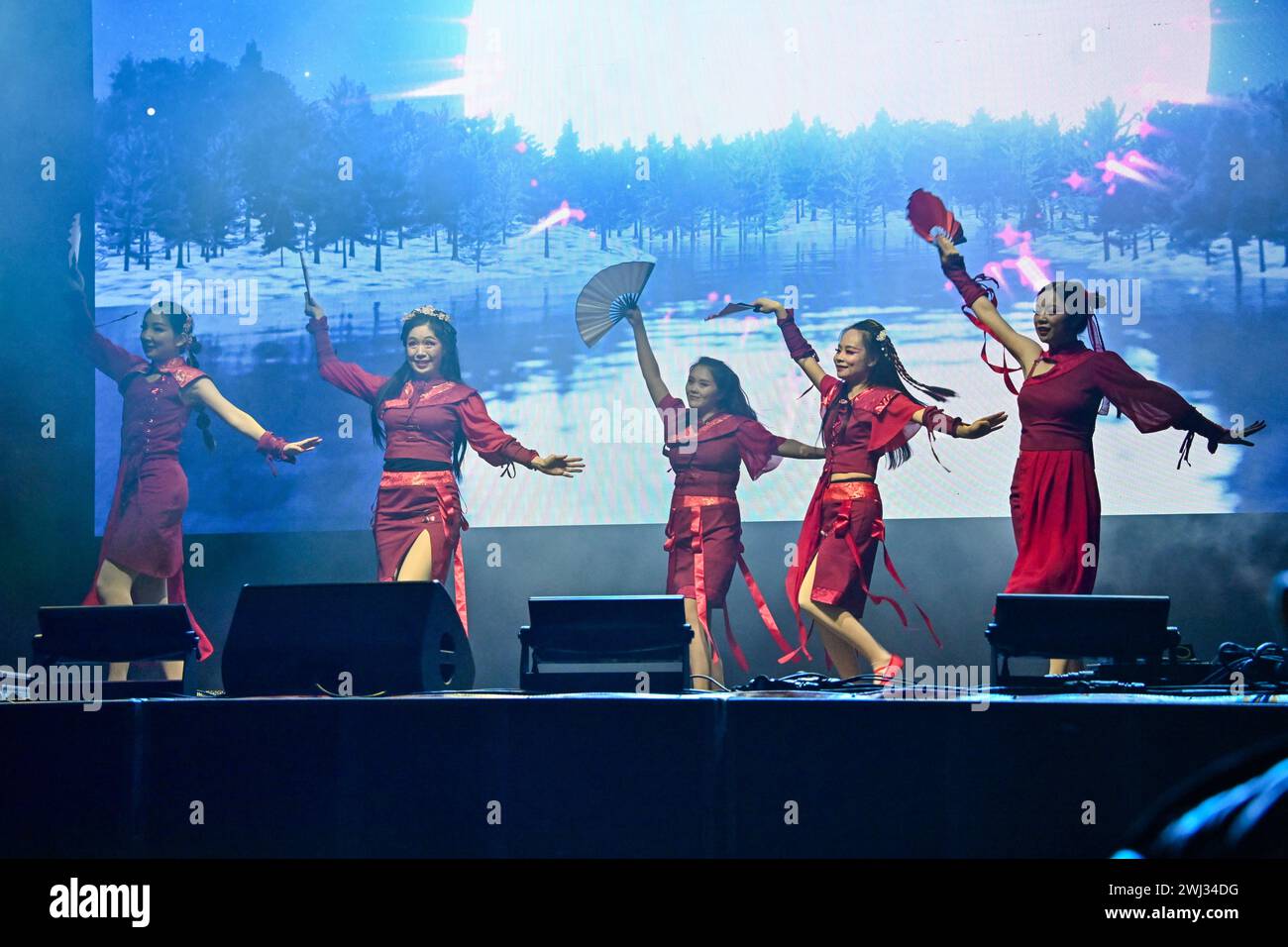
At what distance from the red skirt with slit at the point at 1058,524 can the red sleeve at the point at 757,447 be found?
1.01 metres

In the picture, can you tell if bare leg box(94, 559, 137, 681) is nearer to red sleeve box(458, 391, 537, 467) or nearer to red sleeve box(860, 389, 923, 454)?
red sleeve box(458, 391, 537, 467)

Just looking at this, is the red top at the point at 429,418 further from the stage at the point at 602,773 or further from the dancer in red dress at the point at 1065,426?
the stage at the point at 602,773

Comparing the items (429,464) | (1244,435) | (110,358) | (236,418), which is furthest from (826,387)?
(110,358)

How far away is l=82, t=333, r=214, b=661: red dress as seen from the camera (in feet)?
18.3

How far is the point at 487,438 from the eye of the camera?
5.41 meters

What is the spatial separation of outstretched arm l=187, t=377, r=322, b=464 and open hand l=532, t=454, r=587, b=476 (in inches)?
41.0

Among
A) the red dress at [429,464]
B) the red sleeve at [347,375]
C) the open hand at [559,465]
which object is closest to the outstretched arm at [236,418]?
the red sleeve at [347,375]

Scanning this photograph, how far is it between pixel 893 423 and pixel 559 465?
143cm

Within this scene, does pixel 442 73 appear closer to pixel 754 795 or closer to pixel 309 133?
pixel 309 133

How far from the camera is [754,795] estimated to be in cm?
268

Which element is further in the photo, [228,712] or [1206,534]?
[1206,534]

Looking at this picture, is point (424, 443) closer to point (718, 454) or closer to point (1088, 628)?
point (718, 454)
